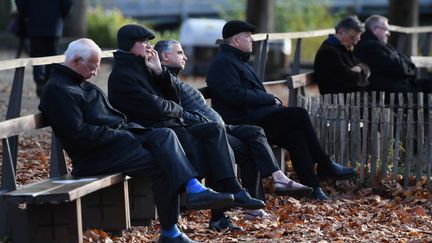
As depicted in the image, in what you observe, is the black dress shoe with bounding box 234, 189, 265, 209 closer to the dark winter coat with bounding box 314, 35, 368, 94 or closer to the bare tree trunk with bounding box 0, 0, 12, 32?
the dark winter coat with bounding box 314, 35, 368, 94

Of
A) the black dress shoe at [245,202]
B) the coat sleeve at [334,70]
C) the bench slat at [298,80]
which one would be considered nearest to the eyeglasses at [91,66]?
the black dress shoe at [245,202]

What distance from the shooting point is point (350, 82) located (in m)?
12.4

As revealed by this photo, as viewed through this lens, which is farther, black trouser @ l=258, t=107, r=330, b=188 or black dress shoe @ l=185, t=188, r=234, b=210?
black trouser @ l=258, t=107, r=330, b=188

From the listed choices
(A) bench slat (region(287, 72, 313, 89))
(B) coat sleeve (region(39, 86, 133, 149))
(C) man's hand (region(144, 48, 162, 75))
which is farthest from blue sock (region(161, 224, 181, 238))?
(A) bench slat (region(287, 72, 313, 89))

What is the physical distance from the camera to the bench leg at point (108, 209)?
835 centimetres

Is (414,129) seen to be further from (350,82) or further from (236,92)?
(236,92)

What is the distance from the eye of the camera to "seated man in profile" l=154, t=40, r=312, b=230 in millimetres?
9383

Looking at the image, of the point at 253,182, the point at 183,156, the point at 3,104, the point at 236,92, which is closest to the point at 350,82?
the point at 236,92

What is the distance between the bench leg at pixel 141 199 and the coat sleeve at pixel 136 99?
20.2 inches

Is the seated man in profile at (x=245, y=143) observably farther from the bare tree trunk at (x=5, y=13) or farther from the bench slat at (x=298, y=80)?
the bare tree trunk at (x=5, y=13)

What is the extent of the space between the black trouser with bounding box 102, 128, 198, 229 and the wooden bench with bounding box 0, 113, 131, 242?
0.55 feet

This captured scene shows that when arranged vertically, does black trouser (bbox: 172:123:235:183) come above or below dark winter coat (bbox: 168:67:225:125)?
below

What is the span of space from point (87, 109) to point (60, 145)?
47 centimetres

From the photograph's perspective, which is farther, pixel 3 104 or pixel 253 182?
pixel 3 104
